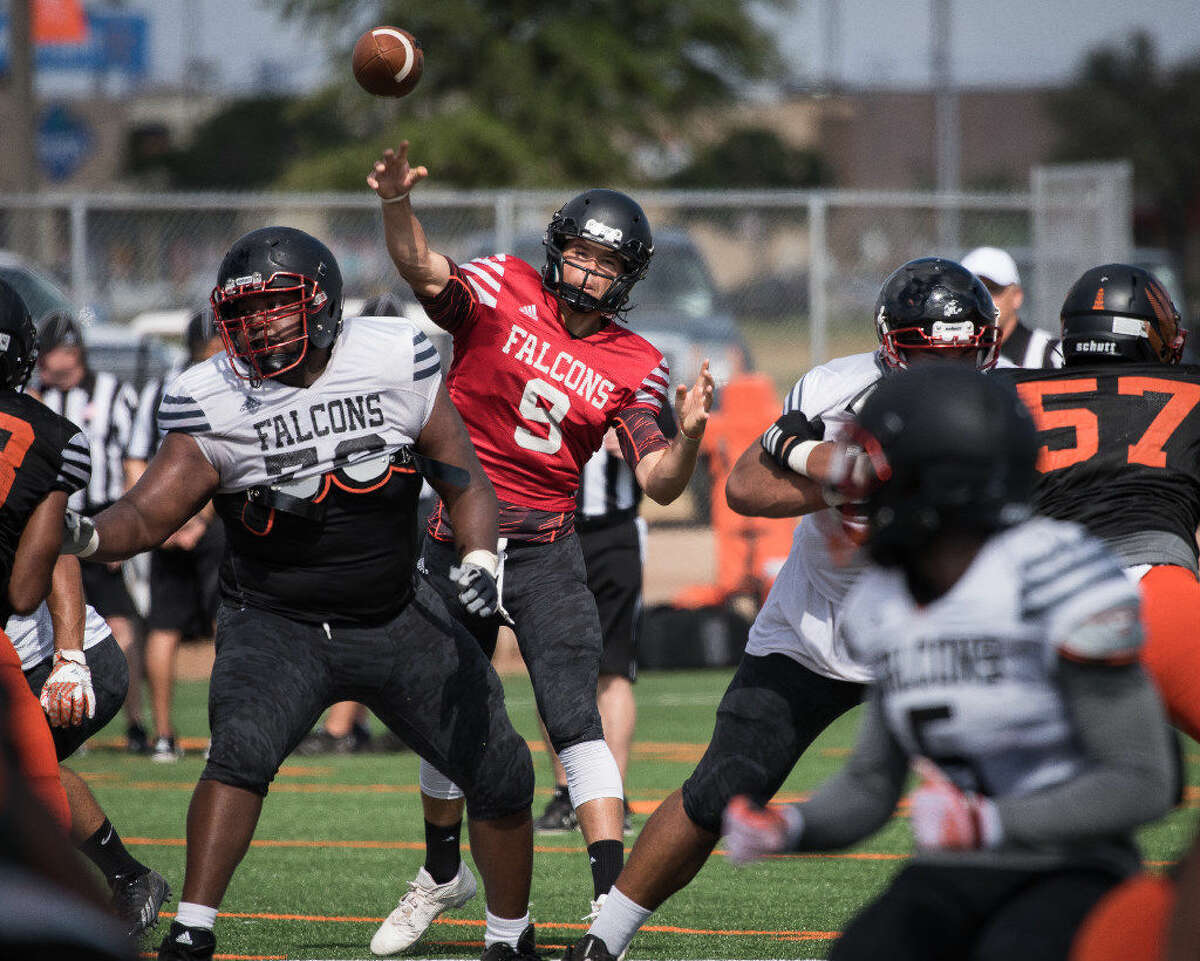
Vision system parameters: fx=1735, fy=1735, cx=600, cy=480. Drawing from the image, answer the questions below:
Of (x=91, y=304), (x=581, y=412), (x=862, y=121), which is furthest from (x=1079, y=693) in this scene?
(x=862, y=121)

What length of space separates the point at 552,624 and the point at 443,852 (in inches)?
30.1

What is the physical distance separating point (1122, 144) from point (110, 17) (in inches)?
1490

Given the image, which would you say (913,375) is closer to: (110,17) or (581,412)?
(581,412)

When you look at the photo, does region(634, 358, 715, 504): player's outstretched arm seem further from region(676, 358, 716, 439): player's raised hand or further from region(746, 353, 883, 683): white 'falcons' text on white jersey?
region(746, 353, 883, 683): white 'falcons' text on white jersey

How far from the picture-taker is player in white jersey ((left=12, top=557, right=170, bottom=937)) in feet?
15.2

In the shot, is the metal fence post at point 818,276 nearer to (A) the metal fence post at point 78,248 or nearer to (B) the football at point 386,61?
(A) the metal fence post at point 78,248

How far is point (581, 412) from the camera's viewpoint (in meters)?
5.35

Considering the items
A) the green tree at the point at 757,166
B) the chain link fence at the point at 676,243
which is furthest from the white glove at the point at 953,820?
the green tree at the point at 757,166

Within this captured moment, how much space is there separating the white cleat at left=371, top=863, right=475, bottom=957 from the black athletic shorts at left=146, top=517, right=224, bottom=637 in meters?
4.25

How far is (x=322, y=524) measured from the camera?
4336 millimetres

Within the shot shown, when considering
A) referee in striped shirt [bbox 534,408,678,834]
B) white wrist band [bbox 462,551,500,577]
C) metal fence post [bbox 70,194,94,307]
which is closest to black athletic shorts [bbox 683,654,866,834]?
white wrist band [bbox 462,551,500,577]

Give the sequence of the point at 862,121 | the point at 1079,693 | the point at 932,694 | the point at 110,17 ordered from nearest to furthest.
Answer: the point at 1079,693
the point at 932,694
the point at 862,121
the point at 110,17

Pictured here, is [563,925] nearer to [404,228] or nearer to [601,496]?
[404,228]

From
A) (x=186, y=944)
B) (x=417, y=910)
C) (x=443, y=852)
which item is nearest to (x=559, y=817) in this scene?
(x=443, y=852)
